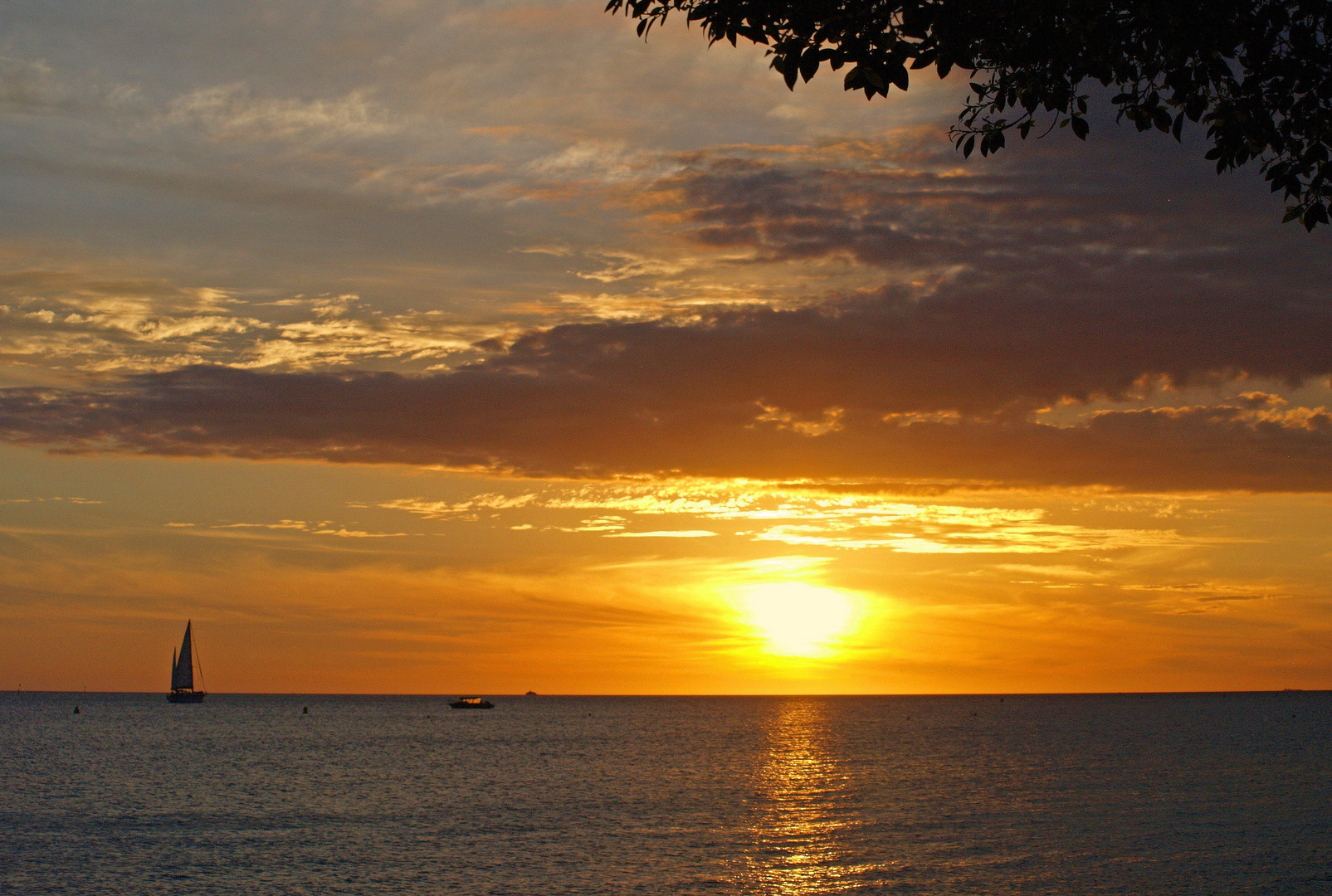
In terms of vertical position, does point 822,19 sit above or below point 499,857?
above

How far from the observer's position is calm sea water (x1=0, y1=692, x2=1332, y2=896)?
55.0 metres

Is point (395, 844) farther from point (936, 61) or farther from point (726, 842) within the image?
point (936, 61)

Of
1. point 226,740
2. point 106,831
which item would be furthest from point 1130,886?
point 226,740

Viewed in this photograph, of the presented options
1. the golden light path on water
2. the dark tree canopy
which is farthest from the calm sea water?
the dark tree canopy

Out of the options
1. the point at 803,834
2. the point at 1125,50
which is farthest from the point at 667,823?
the point at 1125,50

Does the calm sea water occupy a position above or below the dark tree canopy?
below

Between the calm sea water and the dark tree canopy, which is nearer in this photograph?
the dark tree canopy

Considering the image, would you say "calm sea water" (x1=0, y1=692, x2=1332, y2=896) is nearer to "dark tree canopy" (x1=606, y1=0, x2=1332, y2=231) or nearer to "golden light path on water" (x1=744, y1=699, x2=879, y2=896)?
"golden light path on water" (x1=744, y1=699, x2=879, y2=896)

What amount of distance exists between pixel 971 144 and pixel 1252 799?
87.6 m

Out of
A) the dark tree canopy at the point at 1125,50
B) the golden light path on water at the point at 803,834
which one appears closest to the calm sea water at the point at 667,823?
the golden light path on water at the point at 803,834

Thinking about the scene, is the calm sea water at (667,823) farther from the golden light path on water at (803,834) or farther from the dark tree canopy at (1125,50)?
the dark tree canopy at (1125,50)

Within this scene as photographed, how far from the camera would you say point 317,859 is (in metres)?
61.8

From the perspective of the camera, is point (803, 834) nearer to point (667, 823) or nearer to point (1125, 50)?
point (667, 823)

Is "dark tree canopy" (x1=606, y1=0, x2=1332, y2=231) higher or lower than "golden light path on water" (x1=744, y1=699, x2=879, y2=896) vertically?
higher
